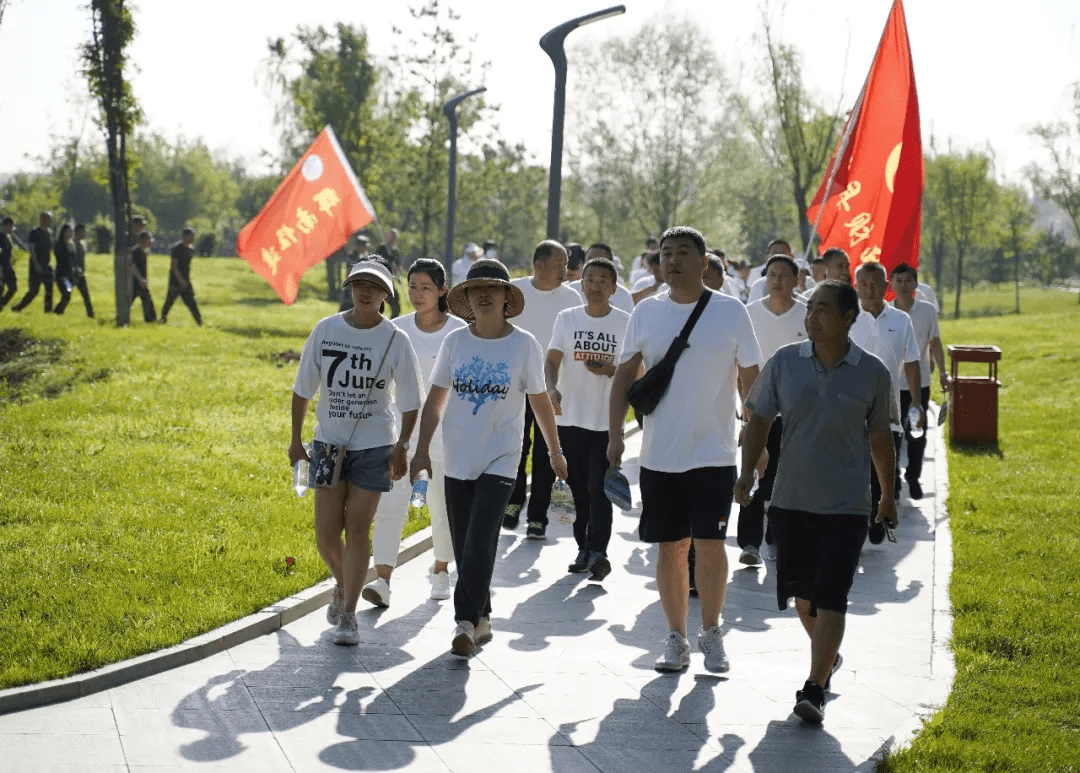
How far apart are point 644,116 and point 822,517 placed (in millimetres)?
47689

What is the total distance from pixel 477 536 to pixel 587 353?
8.04 ft

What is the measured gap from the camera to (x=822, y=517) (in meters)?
5.85

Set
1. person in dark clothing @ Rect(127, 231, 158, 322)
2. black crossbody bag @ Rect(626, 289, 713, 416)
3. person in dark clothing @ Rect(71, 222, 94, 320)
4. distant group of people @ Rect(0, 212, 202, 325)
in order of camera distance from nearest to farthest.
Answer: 1. black crossbody bag @ Rect(626, 289, 713, 416)
2. person in dark clothing @ Rect(127, 231, 158, 322)
3. distant group of people @ Rect(0, 212, 202, 325)
4. person in dark clothing @ Rect(71, 222, 94, 320)

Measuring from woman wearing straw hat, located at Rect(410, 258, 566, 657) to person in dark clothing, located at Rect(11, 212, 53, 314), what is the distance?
1874 cm

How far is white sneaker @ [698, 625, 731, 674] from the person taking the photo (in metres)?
6.62

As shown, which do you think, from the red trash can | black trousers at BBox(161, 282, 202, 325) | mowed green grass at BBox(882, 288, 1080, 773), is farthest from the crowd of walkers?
black trousers at BBox(161, 282, 202, 325)

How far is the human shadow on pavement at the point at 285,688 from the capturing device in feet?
18.6

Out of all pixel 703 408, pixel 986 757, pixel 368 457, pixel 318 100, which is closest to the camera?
pixel 986 757

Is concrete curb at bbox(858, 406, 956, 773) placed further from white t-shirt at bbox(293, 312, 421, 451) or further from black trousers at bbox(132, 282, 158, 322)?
black trousers at bbox(132, 282, 158, 322)

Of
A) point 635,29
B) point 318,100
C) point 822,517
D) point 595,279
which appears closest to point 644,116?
point 635,29

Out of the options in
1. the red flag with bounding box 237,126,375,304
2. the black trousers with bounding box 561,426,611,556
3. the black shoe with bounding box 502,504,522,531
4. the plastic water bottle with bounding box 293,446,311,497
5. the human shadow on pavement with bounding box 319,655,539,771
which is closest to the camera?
the human shadow on pavement with bounding box 319,655,539,771

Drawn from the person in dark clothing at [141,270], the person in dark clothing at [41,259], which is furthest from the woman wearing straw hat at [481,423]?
the person in dark clothing at [41,259]

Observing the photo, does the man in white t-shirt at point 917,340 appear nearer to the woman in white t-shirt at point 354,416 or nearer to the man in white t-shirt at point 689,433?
the man in white t-shirt at point 689,433

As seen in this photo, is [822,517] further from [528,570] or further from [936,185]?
[936,185]
